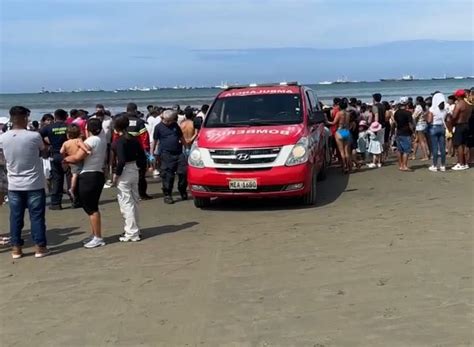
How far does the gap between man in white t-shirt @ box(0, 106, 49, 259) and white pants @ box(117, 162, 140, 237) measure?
3.35 feet

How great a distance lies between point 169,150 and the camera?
1052 cm

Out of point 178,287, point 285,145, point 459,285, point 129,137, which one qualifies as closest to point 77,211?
point 129,137

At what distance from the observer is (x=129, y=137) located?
777 cm

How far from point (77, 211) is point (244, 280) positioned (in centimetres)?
519

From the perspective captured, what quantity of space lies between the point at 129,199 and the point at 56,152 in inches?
140

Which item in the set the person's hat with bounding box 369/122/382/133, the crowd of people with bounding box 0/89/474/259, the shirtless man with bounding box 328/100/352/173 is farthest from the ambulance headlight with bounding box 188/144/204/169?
the person's hat with bounding box 369/122/382/133

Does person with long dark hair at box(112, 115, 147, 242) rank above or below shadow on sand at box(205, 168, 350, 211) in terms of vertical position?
above

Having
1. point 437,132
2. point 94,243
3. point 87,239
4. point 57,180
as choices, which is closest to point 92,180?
point 94,243

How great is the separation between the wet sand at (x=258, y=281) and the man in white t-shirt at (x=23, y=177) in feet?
1.11

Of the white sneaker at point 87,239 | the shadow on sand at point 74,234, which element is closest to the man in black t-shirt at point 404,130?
the shadow on sand at point 74,234

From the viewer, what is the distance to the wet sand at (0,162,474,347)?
441cm

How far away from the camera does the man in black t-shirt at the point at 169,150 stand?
34.4ft

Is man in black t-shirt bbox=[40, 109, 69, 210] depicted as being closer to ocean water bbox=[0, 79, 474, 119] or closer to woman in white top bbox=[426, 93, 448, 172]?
woman in white top bbox=[426, 93, 448, 172]

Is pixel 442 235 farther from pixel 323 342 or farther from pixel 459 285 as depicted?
pixel 323 342
